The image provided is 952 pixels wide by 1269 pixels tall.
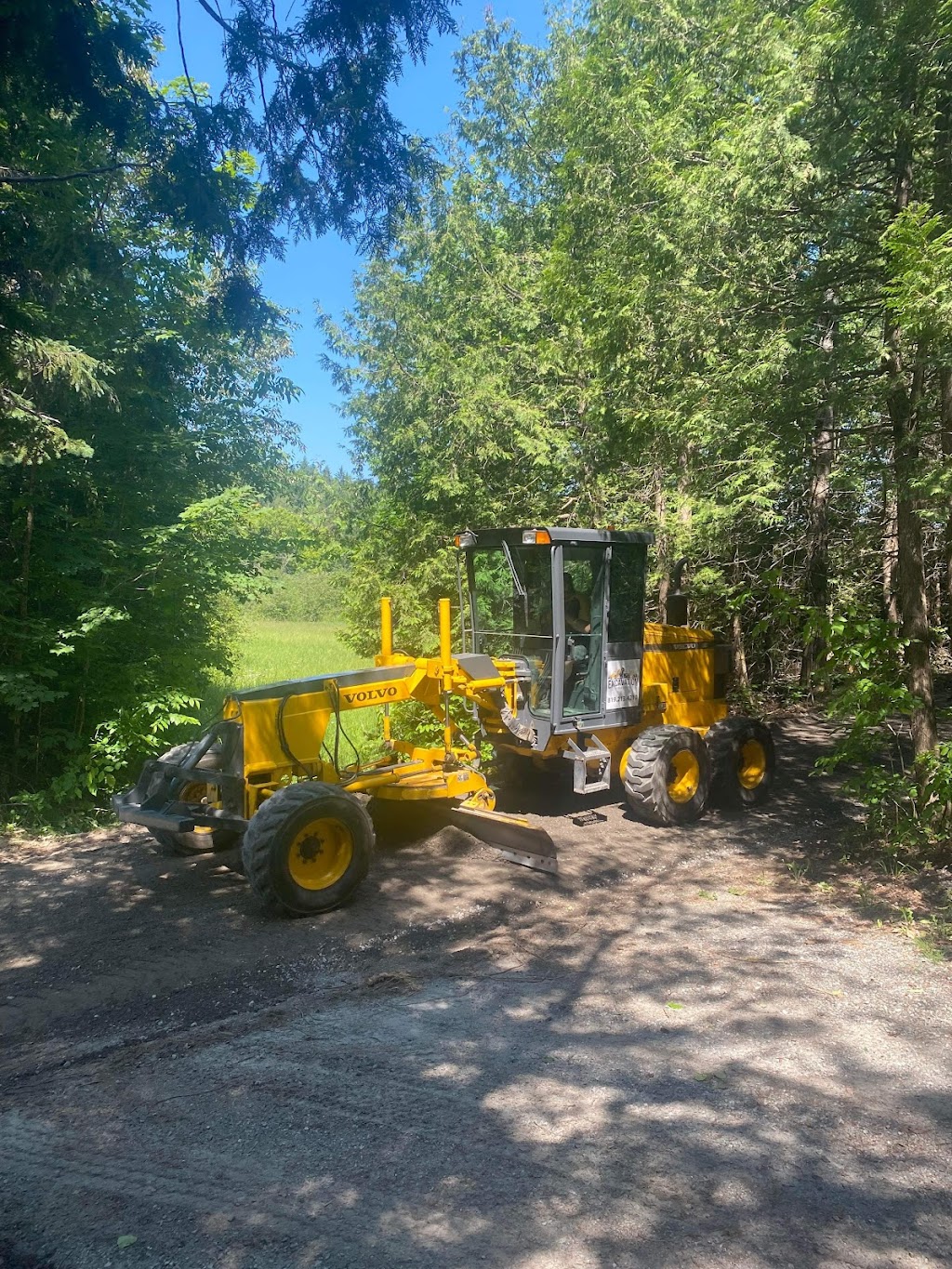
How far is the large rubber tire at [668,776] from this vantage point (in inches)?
323

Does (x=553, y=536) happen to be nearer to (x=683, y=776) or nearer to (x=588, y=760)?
(x=588, y=760)

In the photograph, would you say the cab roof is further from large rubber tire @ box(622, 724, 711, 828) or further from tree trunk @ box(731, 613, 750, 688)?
tree trunk @ box(731, 613, 750, 688)

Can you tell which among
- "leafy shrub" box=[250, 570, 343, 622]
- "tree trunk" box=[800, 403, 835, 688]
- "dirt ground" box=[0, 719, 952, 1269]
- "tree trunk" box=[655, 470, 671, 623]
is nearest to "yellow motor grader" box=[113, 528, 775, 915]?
"dirt ground" box=[0, 719, 952, 1269]

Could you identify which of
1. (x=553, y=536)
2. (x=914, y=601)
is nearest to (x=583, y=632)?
(x=553, y=536)

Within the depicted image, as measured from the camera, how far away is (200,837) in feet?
20.1

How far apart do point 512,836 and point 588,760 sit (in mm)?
1506

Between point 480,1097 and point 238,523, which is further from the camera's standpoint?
point 238,523

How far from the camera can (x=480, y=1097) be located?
12.2 ft

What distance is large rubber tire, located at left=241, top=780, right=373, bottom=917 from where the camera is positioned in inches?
223

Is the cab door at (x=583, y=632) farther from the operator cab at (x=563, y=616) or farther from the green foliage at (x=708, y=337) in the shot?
the green foliage at (x=708, y=337)

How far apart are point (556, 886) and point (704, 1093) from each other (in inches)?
121

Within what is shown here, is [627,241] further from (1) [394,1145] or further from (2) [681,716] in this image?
(1) [394,1145]

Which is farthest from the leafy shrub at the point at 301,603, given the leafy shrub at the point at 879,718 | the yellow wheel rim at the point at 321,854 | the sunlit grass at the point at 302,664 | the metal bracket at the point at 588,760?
the yellow wheel rim at the point at 321,854

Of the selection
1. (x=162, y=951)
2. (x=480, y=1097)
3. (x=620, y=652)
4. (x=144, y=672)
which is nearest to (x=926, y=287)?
(x=620, y=652)
